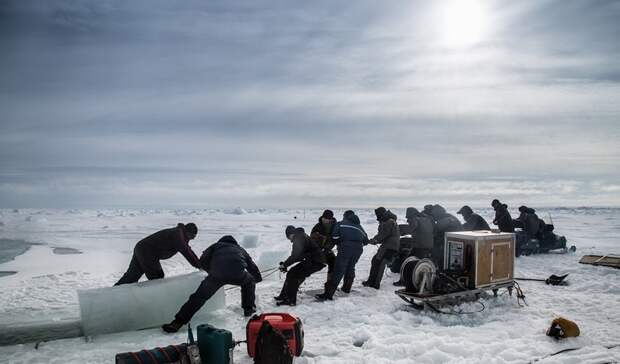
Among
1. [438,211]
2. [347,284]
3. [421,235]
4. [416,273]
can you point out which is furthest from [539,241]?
[416,273]

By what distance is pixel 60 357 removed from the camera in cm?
488

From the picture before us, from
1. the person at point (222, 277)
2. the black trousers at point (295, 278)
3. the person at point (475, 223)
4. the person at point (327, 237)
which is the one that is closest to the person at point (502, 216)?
the person at point (475, 223)

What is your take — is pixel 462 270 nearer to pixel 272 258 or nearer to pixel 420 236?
pixel 420 236

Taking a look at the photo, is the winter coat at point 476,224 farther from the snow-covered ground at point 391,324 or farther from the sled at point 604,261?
the sled at point 604,261

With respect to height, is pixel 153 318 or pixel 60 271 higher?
pixel 153 318

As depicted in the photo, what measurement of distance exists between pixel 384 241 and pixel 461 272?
1.66m

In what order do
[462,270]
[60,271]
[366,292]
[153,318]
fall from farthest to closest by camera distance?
[60,271] → [366,292] → [462,270] → [153,318]

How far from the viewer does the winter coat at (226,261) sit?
5.90 meters

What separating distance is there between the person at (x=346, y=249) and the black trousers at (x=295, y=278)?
1.41 ft

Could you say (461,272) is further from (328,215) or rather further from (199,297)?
(199,297)

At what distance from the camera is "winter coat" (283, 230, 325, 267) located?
7199mm

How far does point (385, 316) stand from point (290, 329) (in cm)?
206

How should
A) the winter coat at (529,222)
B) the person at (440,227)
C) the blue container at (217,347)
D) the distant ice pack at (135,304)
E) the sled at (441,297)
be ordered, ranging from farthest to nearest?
the winter coat at (529,222) < the person at (440,227) < the sled at (441,297) < the distant ice pack at (135,304) < the blue container at (217,347)

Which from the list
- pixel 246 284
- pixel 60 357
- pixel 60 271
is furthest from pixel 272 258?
pixel 60 357
